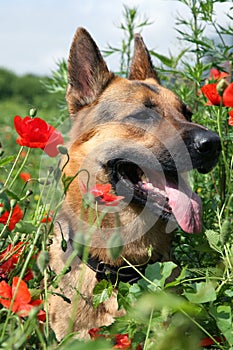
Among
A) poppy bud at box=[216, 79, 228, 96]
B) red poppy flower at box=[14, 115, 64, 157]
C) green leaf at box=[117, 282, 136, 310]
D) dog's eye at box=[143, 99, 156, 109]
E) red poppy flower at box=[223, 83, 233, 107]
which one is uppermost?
poppy bud at box=[216, 79, 228, 96]

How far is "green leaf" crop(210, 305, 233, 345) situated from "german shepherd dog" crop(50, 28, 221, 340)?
35.4 inches

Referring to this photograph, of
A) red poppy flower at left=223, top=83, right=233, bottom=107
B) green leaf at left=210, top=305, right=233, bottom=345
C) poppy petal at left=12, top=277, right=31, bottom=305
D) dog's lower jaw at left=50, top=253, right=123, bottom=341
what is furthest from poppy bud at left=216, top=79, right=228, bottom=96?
dog's lower jaw at left=50, top=253, right=123, bottom=341

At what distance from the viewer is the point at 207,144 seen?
8.54 ft

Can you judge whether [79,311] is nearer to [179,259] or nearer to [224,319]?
[179,259]

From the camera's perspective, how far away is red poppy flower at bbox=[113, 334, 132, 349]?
1.50 metres

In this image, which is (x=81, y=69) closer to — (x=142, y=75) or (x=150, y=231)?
(x=142, y=75)

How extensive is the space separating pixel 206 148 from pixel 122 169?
0.54m

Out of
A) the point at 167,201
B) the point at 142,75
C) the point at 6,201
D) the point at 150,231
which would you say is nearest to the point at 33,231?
the point at 6,201

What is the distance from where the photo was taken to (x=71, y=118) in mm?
3217

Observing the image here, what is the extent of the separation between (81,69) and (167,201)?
1.01m

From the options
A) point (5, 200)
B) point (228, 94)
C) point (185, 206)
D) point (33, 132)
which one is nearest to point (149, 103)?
point (185, 206)

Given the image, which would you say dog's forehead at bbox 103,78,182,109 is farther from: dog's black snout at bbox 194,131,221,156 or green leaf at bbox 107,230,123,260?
green leaf at bbox 107,230,123,260

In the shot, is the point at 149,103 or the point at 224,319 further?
the point at 149,103

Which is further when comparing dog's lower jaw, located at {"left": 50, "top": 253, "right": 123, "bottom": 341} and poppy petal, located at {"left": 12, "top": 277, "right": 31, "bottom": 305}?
dog's lower jaw, located at {"left": 50, "top": 253, "right": 123, "bottom": 341}
